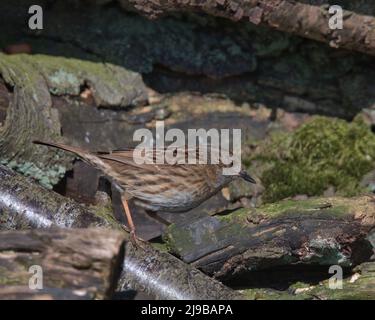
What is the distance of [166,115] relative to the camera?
7.78m

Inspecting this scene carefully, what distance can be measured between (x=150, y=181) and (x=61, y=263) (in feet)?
7.02

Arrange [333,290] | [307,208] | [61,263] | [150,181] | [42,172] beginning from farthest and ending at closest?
[42,172] → [150,181] → [307,208] → [333,290] → [61,263]

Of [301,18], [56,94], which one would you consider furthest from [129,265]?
[301,18]

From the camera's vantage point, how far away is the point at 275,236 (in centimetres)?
595

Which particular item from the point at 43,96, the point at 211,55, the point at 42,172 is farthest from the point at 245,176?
the point at 43,96

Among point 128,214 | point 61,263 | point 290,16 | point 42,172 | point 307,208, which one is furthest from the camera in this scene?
point 290,16

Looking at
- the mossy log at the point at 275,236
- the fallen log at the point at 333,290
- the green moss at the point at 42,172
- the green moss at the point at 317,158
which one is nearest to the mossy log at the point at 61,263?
the mossy log at the point at 275,236

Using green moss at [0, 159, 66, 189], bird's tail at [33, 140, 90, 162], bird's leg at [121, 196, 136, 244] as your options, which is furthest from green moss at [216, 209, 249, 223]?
green moss at [0, 159, 66, 189]

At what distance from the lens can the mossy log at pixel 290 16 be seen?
7227 mm

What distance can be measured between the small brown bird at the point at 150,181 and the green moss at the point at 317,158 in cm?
91

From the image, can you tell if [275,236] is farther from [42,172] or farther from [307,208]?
[42,172]

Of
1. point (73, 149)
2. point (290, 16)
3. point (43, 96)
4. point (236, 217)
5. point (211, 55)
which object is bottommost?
point (236, 217)

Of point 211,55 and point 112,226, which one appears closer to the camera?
point 112,226

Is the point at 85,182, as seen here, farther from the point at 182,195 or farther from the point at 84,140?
the point at 182,195
